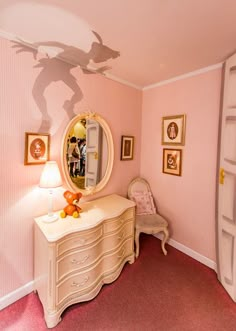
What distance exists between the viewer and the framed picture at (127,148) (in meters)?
2.42

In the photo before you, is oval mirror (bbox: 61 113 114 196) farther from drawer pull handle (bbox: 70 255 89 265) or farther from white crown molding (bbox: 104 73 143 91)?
drawer pull handle (bbox: 70 255 89 265)

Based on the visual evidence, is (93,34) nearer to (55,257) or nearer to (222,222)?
(55,257)

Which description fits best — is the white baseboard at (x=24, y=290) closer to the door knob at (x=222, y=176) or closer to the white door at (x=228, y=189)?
the white door at (x=228, y=189)

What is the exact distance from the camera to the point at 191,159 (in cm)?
218

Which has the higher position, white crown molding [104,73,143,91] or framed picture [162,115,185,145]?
white crown molding [104,73,143,91]

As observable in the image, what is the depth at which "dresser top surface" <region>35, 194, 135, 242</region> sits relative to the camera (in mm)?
1396

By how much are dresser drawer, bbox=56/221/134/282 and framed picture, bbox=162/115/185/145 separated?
1.29 meters

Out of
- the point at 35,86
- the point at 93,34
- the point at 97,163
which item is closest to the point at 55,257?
the point at 97,163

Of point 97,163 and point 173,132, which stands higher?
point 173,132

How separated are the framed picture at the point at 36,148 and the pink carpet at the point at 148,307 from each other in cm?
128

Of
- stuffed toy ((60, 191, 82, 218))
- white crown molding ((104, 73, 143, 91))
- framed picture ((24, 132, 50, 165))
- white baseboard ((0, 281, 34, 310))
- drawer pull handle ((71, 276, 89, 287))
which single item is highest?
white crown molding ((104, 73, 143, 91))

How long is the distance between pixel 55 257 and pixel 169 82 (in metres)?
2.39

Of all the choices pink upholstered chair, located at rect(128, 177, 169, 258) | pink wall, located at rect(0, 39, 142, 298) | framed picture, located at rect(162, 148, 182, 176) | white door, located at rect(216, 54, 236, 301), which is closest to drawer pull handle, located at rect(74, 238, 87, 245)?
pink wall, located at rect(0, 39, 142, 298)

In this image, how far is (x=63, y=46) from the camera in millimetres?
1558
